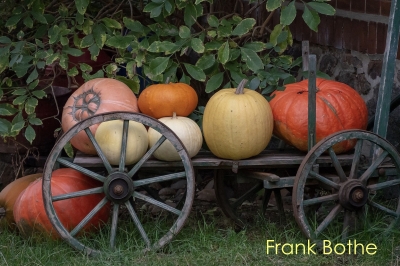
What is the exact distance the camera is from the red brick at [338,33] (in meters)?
4.89

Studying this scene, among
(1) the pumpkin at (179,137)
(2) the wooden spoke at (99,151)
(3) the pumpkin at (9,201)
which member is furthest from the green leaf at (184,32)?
(3) the pumpkin at (9,201)

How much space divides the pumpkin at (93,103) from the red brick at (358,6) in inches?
64.7

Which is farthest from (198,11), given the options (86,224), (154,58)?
(86,224)

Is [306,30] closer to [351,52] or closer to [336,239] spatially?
[351,52]

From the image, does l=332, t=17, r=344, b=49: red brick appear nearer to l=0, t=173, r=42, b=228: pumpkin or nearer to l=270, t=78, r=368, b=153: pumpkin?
l=270, t=78, r=368, b=153: pumpkin

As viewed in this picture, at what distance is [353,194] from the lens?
3.76m

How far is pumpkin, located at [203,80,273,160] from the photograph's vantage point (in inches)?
152

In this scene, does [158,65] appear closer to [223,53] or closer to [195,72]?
[195,72]

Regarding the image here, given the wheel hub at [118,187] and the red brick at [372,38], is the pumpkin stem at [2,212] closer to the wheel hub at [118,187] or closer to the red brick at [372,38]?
the wheel hub at [118,187]

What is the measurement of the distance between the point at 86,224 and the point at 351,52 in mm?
2184

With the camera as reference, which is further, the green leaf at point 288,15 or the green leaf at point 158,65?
the green leaf at point 158,65

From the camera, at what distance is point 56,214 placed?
379 centimetres

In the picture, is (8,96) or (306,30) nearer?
(8,96)

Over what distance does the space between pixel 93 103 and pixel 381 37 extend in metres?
1.88
